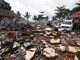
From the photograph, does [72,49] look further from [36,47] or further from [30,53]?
[30,53]

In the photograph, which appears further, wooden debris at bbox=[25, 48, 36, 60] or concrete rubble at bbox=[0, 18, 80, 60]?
concrete rubble at bbox=[0, 18, 80, 60]

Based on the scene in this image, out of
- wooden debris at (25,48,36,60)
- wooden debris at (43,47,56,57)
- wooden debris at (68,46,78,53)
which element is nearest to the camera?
wooden debris at (25,48,36,60)

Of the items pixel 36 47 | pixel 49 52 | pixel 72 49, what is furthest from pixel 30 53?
pixel 72 49

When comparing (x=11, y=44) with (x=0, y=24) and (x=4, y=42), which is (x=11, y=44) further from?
(x=0, y=24)

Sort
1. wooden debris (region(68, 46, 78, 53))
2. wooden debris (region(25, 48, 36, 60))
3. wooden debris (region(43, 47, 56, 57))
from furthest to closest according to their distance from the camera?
wooden debris (region(68, 46, 78, 53)), wooden debris (region(43, 47, 56, 57)), wooden debris (region(25, 48, 36, 60))

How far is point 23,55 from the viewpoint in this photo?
922cm

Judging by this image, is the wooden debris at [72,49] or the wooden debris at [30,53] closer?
the wooden debris at [30,53]

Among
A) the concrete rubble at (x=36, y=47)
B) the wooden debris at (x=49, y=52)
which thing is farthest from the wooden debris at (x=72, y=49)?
the wooden debris at (x=49, y=52)

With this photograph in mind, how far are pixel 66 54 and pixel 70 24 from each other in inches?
493

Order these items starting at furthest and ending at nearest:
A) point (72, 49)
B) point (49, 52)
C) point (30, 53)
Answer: point (72, 49) → point (49, 52) → point (30, 53)

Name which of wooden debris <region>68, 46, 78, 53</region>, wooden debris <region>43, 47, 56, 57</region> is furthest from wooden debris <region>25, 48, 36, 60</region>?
wooden debris <region>68, 46, 78, 53</region>

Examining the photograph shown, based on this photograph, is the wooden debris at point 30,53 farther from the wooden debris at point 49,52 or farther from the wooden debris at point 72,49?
the wooden debris at point 72,49

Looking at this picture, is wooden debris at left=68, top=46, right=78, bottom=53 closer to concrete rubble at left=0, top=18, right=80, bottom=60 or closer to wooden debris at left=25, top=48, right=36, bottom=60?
concrete rubble at left=0, top=18, right=80, bottom=60

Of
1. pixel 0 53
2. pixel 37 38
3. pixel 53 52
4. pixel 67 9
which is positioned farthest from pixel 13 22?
pixel 67 9
